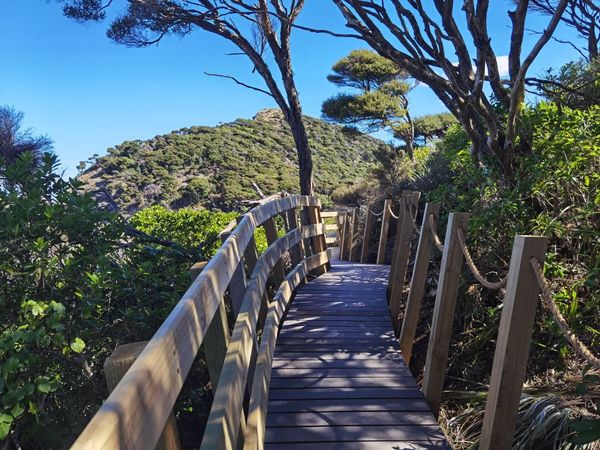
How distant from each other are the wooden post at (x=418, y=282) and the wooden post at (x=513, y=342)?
1.53 m

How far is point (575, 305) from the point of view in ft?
9.70

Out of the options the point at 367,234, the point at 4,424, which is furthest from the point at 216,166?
the point at 4,424

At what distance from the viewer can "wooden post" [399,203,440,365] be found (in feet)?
12.2

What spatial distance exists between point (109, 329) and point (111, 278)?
337 millimetres

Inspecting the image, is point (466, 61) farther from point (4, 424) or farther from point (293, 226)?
point (4, 424)

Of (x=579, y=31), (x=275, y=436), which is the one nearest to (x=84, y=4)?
(x=275, y=436)

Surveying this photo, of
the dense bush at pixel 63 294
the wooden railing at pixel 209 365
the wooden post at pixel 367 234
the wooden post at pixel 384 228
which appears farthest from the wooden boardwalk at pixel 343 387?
the wooden post at pixel 367 234

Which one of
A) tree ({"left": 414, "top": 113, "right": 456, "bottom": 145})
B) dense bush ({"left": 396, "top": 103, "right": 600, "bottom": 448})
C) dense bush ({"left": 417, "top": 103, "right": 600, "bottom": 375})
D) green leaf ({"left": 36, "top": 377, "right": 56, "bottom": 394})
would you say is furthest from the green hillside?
green leaf ({"left": 36, "top": 377, "right": 56, "bottom": 394})

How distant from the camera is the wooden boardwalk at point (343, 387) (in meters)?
2.61

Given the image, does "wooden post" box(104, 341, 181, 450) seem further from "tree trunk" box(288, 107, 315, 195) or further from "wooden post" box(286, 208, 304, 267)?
"tree trunk" box(288, 107, 315, 195)

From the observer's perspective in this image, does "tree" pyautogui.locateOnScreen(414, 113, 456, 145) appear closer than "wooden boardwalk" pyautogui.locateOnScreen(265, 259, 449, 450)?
No

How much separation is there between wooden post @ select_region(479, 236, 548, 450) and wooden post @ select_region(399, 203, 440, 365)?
1.53 metres

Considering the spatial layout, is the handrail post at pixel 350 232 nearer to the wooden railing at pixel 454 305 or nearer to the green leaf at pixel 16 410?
the wooden railing at pixel 454 305

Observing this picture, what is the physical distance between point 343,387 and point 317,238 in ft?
12.4
